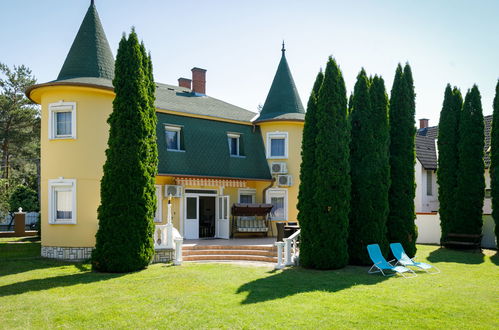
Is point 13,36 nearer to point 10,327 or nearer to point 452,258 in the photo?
point 10,327

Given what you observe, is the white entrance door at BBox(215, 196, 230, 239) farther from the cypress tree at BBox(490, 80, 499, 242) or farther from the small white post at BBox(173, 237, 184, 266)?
the cypress tree at BBox(490, 80, 499, 242)

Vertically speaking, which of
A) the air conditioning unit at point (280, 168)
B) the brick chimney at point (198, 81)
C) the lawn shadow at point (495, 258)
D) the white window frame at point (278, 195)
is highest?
the brick chimney at point (198, 81)

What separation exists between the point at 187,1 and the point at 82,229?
31.8 ft

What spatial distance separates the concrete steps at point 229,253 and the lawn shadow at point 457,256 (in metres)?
6.59

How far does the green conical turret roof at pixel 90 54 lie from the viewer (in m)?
17.6

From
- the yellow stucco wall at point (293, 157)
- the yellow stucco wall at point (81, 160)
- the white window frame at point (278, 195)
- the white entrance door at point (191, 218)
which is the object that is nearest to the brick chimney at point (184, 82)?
the yellow stucco wall at point (293, 157)

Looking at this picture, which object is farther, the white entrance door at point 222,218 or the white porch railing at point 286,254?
the white entrance door at point 222,218

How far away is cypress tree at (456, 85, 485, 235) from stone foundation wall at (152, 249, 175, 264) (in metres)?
14.1

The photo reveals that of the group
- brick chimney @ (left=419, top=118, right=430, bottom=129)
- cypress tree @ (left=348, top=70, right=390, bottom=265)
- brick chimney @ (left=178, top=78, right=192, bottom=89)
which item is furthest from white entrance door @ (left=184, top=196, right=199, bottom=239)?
brick chimney @ (left=419, top=118, right=430, bottom=129)

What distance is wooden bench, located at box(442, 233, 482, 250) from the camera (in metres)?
20.4

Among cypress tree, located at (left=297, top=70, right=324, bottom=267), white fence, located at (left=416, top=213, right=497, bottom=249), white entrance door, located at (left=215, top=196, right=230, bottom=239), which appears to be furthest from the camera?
white fence, located at (left=416, top=213, right=497, bottom=249)

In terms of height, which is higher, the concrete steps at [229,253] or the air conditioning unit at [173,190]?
the air conditioning unit at [173,190]

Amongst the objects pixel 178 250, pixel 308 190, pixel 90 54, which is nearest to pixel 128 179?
pixel 178 250

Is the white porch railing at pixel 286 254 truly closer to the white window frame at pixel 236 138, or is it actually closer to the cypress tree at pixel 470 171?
the white window frame at pixel 236 138
